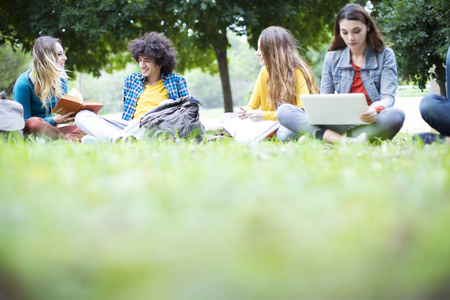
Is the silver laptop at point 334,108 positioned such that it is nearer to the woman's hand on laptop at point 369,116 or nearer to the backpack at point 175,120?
the woman's hand on laptop at point 369,116

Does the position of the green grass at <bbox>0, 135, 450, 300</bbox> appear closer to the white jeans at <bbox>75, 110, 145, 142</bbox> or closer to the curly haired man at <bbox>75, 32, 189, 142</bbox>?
the white jeans at <bbox>75, 110, 145, 142</bbox>

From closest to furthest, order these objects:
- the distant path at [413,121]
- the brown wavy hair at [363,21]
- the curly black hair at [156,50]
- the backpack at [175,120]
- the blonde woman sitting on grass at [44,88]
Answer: the brown wavy hair at [363,21] < the backpack at [175,120] < the blonde woman sitting on grass at [44,88] < the curly black hair at [156,50] < the distant path at [413,121]

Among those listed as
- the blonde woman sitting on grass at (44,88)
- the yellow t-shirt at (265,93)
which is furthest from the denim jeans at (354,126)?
the blonde woman sitting on grass at (44,88)

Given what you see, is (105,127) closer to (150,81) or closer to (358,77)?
(150,81)

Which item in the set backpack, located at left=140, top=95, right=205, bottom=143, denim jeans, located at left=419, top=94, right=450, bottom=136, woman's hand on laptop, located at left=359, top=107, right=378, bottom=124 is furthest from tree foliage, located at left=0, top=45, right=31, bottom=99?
denim jeans, located at left=419, top=94, right=450, bottom=136

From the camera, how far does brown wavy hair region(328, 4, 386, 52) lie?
14.3ft

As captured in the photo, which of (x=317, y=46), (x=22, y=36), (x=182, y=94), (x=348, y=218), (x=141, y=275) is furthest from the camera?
(x=317, y=46)

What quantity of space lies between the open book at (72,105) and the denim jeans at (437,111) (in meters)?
3.41

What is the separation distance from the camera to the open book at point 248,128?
Answer: 462 cm

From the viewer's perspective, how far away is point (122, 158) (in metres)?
2.60

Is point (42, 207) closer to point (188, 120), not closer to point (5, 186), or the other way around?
point (5, 186)

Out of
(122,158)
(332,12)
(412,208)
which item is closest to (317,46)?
(332,12)

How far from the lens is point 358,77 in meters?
4.68

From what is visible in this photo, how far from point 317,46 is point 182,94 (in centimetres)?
848
